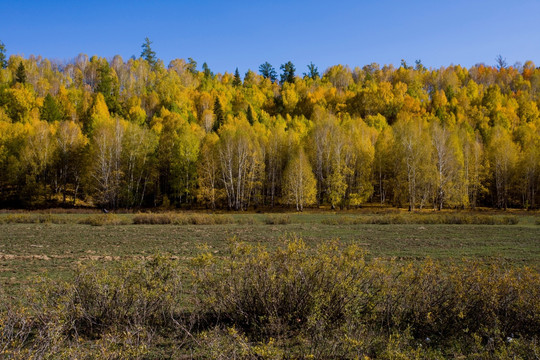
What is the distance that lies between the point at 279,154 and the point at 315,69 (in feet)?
293

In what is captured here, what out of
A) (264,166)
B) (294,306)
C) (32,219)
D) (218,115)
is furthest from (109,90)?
(294,306)

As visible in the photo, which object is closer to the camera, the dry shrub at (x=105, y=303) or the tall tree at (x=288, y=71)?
the dry shrub at (x=105, y=303)

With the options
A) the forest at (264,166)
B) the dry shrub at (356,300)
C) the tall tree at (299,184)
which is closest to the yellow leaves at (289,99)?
the forest at (264,166)

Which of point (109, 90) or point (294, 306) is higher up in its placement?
point (109, 90)

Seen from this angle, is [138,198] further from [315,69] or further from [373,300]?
[315,69]

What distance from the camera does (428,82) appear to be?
12862cm

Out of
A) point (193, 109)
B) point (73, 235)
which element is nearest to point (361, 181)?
point (73, 235)

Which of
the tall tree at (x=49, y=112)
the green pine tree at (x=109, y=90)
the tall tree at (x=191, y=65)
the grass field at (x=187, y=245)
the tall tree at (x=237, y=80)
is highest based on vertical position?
the tall tree at (x=191, y=65)

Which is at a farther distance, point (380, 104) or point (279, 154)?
point (380, 104)

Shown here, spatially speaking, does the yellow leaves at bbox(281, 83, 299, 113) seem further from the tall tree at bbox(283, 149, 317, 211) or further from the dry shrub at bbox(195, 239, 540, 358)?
the dry shrub at bbox(195, 239, 540, 358)

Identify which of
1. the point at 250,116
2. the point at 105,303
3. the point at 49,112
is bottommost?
the point at 105,303

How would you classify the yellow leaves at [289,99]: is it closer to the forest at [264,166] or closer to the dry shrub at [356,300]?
the forest at [264,166]

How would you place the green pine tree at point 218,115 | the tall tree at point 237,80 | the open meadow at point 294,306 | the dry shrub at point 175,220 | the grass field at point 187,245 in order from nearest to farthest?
the open meadow at point 294,306
the grass field at point 187,245
the dry shrub at point 175,220
the green pine tree at point 218,115
the tall tree at point 237,80

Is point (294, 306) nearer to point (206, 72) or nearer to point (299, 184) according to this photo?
point (299, 184)
